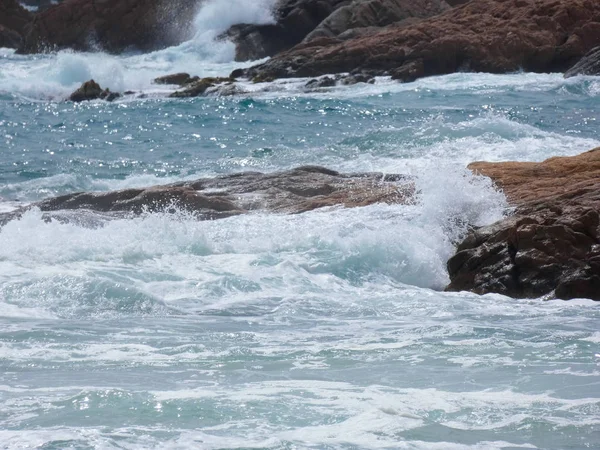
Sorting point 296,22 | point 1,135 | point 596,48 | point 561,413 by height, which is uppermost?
point 296,22

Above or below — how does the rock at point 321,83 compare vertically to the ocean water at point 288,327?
above

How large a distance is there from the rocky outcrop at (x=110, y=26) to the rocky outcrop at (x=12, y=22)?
2723 mm

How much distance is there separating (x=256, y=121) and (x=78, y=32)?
26.7m

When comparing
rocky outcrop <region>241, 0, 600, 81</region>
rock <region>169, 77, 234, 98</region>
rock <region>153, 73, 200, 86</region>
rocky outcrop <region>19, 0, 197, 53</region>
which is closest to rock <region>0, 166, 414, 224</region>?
rocky outcrop <region>241, 0, 600, 81</region>

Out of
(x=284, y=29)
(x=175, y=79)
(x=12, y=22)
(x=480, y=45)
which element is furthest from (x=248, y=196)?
(x=12, y=22)

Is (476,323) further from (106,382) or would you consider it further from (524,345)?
(106,382)

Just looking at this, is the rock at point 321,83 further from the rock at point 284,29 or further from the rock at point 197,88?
the rock at point 284,29

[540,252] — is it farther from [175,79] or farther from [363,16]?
[363,16]

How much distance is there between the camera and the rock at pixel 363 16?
108 feet

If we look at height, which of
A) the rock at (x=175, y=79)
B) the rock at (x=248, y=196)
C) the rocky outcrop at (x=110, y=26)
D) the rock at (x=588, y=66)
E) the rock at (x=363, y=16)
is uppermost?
→ the rocky outcrop at (x=110, y=26)

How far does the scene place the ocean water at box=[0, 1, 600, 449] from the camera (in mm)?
4539

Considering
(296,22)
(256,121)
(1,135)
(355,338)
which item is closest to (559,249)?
(355,338)

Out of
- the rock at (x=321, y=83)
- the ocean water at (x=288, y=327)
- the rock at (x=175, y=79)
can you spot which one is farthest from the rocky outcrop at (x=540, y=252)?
the rock at (x=175, y=79)

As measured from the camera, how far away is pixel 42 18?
4478 centimetres
